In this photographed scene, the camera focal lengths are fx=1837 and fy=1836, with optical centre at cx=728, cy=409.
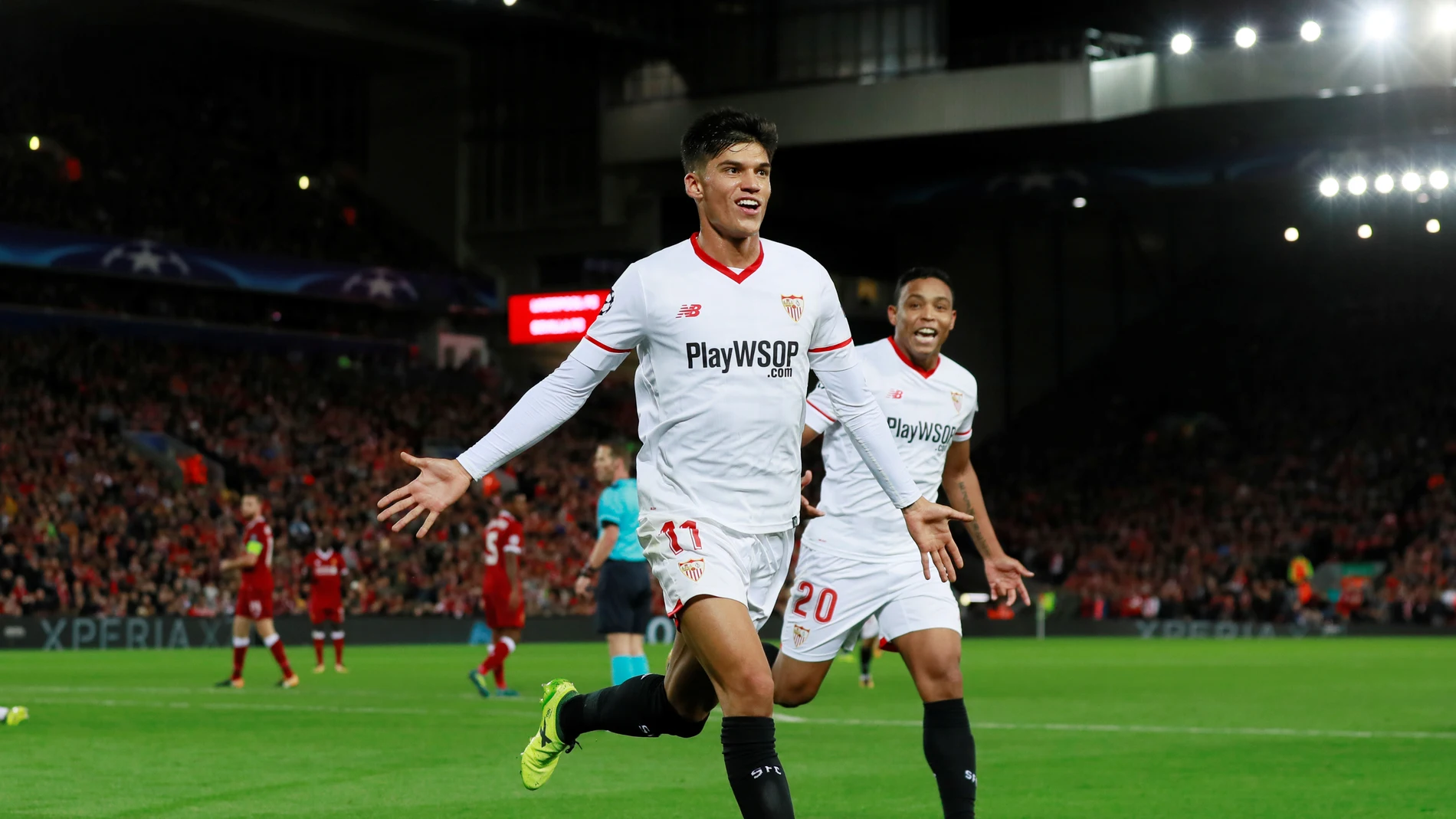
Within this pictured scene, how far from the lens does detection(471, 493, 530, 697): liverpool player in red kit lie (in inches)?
718

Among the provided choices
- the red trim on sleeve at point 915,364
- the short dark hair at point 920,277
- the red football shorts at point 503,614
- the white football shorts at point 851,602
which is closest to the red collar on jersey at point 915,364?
the red trim on sleeve at point 915,364

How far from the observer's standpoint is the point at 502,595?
727 inches

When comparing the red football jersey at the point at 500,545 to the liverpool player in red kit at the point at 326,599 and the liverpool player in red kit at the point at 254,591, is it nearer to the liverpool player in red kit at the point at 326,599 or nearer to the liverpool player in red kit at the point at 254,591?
the liverpool player in red kit at the point at 254,591

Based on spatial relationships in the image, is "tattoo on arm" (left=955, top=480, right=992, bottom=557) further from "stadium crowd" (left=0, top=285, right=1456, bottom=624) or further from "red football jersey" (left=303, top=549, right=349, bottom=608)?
"stadium crowd" (left=0, top=285, right=1456, bottom=624)

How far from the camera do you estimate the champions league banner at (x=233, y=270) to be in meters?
41.0

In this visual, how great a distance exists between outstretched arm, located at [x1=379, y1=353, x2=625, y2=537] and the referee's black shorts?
9.49 metres

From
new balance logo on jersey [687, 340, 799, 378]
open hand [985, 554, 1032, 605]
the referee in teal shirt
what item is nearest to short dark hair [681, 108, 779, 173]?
new balance logo on jersey [687, 340, 799, 378]

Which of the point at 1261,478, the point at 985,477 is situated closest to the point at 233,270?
the point at 985,477

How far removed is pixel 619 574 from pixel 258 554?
212 inches

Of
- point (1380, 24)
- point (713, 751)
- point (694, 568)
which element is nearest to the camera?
point (694, 568)

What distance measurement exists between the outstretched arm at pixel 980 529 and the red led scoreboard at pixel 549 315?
108ft

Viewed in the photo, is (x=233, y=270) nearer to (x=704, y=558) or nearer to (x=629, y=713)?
(x=629, y=713)

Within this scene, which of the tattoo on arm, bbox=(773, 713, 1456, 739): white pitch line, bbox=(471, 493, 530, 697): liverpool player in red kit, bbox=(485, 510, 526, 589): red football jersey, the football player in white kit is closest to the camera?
the football player in white kit

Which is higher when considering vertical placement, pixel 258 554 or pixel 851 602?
pixel 258 554
